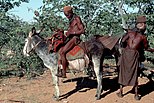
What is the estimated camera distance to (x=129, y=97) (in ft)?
31.3

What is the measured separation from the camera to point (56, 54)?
9.85 m

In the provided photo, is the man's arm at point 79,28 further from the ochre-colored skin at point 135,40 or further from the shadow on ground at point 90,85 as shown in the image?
the shadow on ground at point 90,85

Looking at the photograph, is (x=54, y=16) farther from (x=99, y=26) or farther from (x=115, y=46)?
(x=115, y=46)

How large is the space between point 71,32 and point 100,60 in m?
1.28

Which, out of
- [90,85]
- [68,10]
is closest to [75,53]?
[68,10]

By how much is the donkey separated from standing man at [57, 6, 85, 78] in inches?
14.2

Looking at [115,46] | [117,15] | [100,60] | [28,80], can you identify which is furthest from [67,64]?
[117,15]

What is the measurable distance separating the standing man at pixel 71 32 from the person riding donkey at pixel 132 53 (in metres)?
1.35

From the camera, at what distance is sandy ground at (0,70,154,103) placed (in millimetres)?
9648

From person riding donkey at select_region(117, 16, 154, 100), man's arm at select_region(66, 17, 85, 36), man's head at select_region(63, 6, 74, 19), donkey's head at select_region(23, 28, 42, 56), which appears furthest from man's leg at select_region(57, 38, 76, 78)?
person riding donkey at select_region(117, 16, 154, 100)

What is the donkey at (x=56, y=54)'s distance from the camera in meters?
9.61

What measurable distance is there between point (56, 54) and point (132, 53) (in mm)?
2404

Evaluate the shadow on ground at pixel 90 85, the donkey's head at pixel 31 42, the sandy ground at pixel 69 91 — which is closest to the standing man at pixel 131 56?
the sandy ground at pixel 69 91

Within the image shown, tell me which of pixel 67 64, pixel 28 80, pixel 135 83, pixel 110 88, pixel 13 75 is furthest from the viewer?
pixel 13 75
